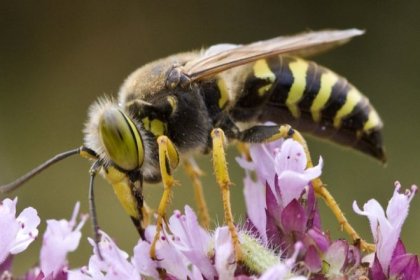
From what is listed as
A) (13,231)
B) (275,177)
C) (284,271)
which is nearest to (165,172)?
(275,177)

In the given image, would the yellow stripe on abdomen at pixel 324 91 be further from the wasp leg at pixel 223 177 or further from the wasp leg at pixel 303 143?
the wasp leg at pixel 223 177

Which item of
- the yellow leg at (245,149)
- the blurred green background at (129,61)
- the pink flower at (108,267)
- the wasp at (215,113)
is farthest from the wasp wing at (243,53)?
the blurred green background at (129,61)

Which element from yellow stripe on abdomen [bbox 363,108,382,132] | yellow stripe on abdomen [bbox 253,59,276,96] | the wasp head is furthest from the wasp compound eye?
yellow stripe on abdomen [bbox 363,108,382,132]

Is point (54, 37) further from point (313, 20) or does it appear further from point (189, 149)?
point (189, 149)

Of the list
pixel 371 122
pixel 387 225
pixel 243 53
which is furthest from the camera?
pixel 371 122

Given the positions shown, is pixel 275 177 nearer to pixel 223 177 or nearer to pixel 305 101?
pixel 223 177

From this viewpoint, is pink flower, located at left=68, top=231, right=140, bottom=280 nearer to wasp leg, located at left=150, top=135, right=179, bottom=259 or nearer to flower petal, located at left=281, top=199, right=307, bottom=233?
wasp leg, located at left=150, top=135, right=179, bottom=259

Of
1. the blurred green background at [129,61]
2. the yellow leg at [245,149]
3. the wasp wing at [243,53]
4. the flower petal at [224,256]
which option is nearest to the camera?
the flower petal at [224,256]
